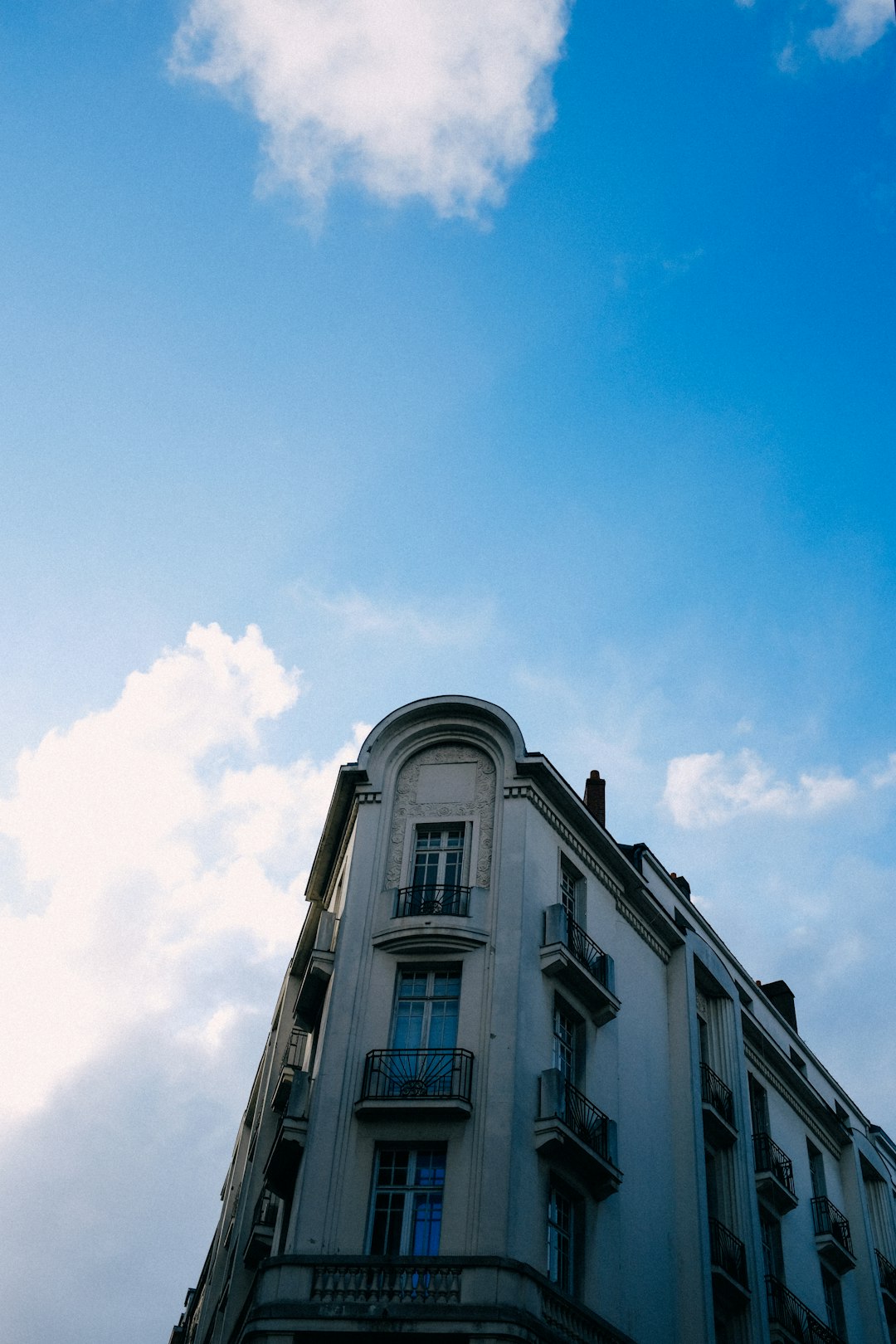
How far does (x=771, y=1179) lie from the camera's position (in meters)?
32.2

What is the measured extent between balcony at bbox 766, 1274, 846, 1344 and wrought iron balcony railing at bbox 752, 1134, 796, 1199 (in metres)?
2.67

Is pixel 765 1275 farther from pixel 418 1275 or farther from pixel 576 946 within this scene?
pixel 418 1275

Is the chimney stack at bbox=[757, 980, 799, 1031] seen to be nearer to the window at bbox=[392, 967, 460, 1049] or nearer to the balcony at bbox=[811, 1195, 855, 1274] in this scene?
the balcony at bbox=[811, 1195, 855, 1274]

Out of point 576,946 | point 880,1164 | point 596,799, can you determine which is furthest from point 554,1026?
point 880,1164

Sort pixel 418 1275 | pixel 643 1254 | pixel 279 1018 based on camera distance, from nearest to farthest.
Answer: pixel 418 1275, pixel 643 1254, pixel 279 1018

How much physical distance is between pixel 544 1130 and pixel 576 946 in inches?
203

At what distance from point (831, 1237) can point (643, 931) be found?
1249cm

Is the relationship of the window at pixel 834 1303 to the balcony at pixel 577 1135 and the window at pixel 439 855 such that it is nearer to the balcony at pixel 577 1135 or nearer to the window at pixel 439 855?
the balcony at pixel 577 1135

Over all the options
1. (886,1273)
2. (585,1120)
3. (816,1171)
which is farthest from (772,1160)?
(585,1120)

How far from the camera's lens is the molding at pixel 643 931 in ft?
101

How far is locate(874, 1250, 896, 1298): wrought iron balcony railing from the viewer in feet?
127

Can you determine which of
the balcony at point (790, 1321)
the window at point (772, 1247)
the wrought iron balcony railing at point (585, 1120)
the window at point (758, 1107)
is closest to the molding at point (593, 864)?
the wrought iron balcony railing at point (585, 1120)

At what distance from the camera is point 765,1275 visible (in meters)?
30.7

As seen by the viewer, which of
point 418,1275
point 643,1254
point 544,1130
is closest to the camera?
point 418,1275
